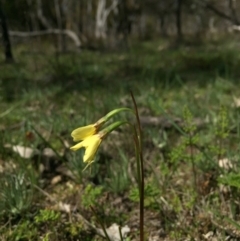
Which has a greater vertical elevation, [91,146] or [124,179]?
[91,146]

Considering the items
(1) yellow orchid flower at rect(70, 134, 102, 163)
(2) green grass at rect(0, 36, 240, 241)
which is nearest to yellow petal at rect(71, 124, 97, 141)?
(1) yellow orchid flower at rect(70, 134, 102, 163)

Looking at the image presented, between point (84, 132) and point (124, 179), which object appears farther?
point (124, 179)

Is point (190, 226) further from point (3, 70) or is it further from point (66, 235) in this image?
point (3, 70)

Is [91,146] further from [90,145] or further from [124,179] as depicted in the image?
[124,179]

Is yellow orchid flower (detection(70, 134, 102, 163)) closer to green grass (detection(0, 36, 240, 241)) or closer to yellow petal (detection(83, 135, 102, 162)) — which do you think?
yellow petal (detection(83, 135, 102, 162))

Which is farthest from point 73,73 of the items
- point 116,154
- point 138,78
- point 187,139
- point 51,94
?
point 187,139

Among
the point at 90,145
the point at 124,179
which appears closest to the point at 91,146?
the point at 90,145

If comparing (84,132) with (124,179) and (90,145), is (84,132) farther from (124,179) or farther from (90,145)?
(124,179)

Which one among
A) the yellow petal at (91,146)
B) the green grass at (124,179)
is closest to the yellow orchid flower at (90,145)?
the yellow petal at (91,146)
